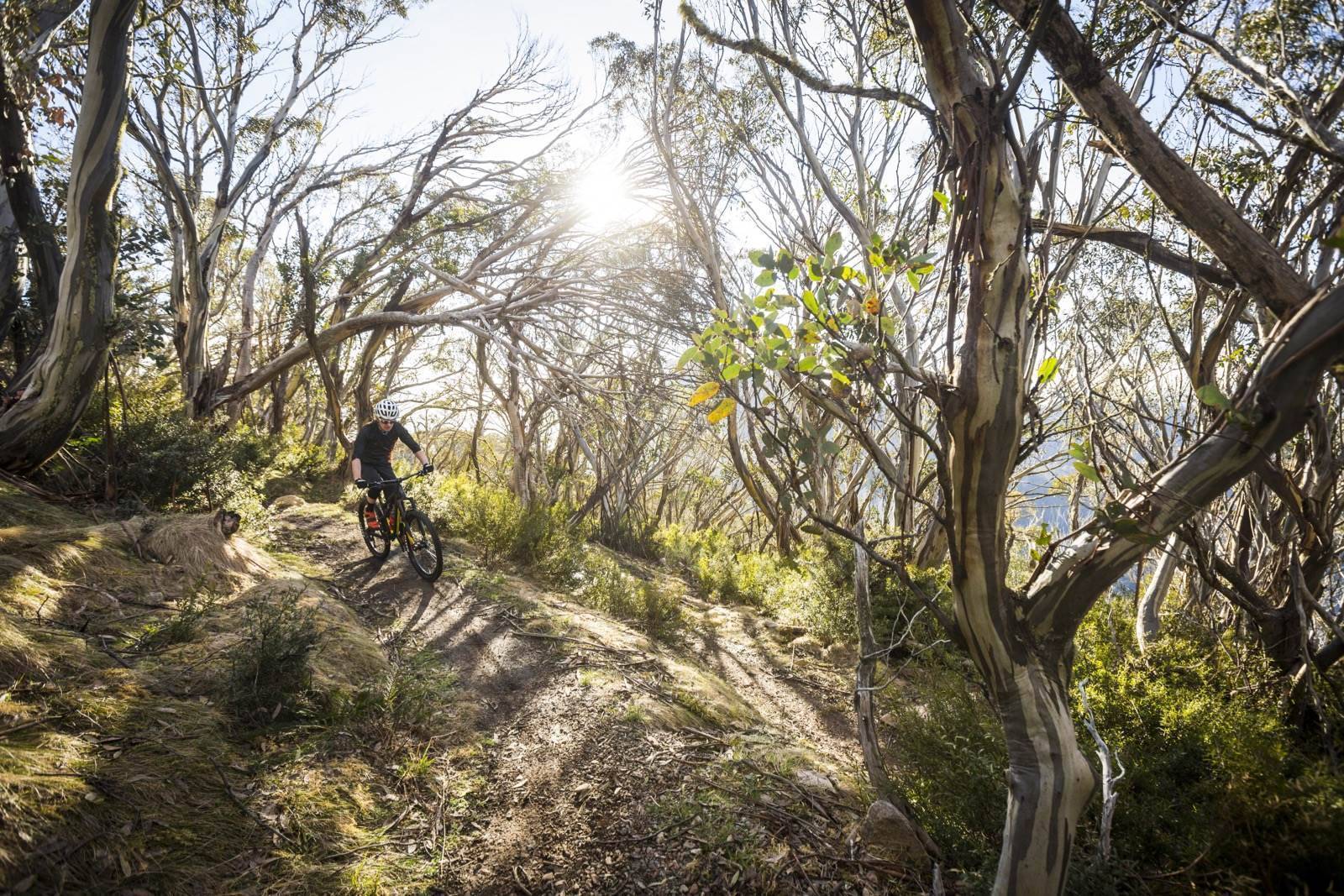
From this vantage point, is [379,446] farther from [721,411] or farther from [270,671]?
[721,411]

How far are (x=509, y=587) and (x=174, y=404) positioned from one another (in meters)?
6.32

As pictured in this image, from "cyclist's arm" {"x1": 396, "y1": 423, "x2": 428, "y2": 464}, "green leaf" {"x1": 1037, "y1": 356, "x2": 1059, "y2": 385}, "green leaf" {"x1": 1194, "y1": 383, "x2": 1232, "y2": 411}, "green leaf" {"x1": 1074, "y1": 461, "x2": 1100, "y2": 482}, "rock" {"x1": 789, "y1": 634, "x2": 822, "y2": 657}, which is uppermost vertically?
"green leaf" {"x1": 1037, "y1": 356, "x2": 1059, "y2": 385}

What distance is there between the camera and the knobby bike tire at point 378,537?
22.4ft

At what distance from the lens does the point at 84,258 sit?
18.7 ft

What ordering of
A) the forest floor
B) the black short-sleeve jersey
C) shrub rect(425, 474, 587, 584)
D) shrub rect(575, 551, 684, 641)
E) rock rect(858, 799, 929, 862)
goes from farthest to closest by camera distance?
1. shrub rect(425, 474, 587, 584)
2. the black short-sleeve jersey
3. shrub rect(575, 551, 684, 641)
4. rock rect(858, 799, 929, 862)
5. the forest floor

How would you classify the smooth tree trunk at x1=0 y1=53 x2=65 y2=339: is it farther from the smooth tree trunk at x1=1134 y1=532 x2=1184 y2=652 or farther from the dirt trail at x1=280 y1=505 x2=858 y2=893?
the smooth tree trunk at x1=1134 y1=532 x2=1184 y2=652

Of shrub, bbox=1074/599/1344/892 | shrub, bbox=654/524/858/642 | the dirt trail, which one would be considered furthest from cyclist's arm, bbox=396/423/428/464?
shrub, bbox=1074/599/1344/892

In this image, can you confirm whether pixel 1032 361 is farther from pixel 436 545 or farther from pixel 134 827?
pixel 436 545

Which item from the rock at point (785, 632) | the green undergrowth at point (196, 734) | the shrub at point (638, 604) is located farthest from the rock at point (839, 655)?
the green undergrowth at point (196, 734)

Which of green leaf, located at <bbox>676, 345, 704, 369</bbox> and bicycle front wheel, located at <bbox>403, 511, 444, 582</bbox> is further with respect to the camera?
bicycle front wheel, located at <bbox>403, 511, 444, 582</bbox>

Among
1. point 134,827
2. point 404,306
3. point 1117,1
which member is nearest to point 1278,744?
point 1117,1

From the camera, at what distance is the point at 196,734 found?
2893mm

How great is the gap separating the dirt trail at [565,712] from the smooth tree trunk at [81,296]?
2509 mm

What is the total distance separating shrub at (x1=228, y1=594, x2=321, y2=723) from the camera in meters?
3.19
